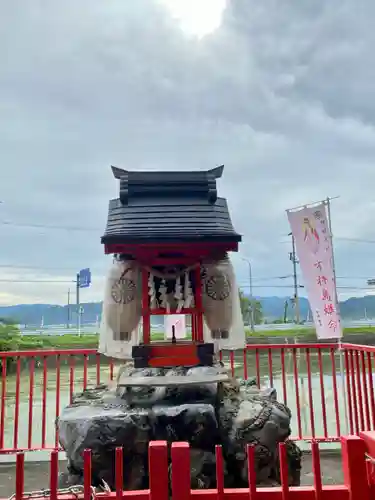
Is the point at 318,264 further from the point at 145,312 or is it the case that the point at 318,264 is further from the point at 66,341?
the point at 66,341

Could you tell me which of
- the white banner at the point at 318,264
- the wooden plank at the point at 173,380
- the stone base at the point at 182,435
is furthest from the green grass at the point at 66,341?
the stone base at the point at 182,435

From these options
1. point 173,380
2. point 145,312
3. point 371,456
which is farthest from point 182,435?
point 371,456

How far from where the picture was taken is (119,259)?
12.2 ft

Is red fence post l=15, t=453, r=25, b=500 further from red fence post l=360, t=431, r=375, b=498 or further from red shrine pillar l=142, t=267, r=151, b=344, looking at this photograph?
red shrine pillar l=142, t=267, r=151, b=344

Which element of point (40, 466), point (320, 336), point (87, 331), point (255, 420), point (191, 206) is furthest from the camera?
point (87, 331)

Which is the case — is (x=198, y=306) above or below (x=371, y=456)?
above

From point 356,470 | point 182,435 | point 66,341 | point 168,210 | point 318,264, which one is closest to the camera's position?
point 356,470

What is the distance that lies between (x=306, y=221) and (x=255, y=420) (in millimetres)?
2901

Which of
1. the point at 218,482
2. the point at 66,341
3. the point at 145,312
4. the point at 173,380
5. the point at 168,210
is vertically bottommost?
the point at 66,341

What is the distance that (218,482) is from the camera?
1.46 meters

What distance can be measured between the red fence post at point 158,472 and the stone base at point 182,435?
1531mm

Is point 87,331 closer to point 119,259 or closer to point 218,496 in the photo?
point 119,259

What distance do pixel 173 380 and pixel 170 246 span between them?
3.50 ft

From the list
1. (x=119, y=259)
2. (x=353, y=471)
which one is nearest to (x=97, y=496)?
(x=353, y=471)
